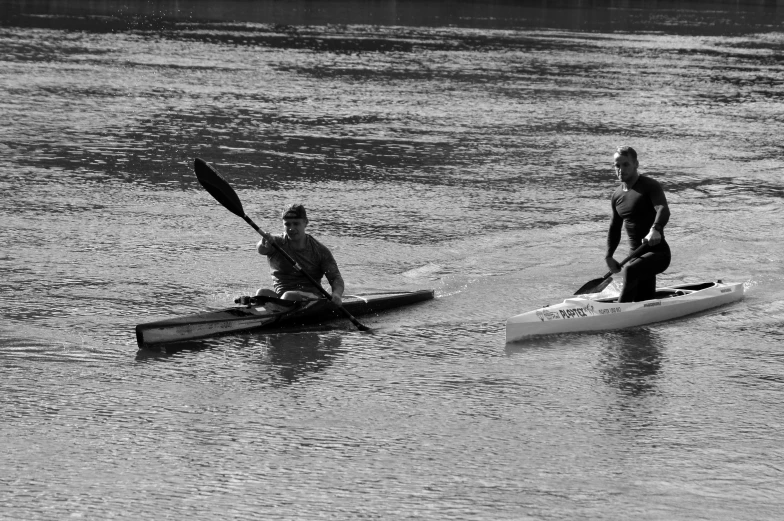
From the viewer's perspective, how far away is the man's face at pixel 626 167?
11469 mm

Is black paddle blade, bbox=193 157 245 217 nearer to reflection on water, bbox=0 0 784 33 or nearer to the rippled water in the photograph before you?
the rippled water

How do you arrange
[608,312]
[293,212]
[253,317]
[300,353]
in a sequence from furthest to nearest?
1. [608,312]
2. [293,212]
3. [253,317]
4. [300,353]

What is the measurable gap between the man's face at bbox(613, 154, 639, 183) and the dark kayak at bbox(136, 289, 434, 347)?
251cm

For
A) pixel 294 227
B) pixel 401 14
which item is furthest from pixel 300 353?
Result: pixel 401 14

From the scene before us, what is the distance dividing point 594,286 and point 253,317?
3.60 m

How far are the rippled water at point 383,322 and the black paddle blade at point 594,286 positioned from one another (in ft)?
1.61

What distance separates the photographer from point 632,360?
10.9 m

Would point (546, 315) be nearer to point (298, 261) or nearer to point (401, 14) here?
point (298, 261)

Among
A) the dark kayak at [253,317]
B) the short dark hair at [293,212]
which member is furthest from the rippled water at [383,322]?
the short dark hair at [293,212]

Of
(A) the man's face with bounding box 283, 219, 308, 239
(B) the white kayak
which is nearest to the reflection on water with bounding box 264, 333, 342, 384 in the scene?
(A) the man's face with bounding box 283, 219, 308, 239

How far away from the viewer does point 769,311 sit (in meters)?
12.5

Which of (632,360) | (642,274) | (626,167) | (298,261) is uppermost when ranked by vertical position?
(626,167)

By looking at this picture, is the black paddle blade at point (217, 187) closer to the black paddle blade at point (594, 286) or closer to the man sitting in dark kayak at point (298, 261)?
the man sitting in dark kayak at point (298, 261)

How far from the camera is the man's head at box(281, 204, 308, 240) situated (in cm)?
1130
